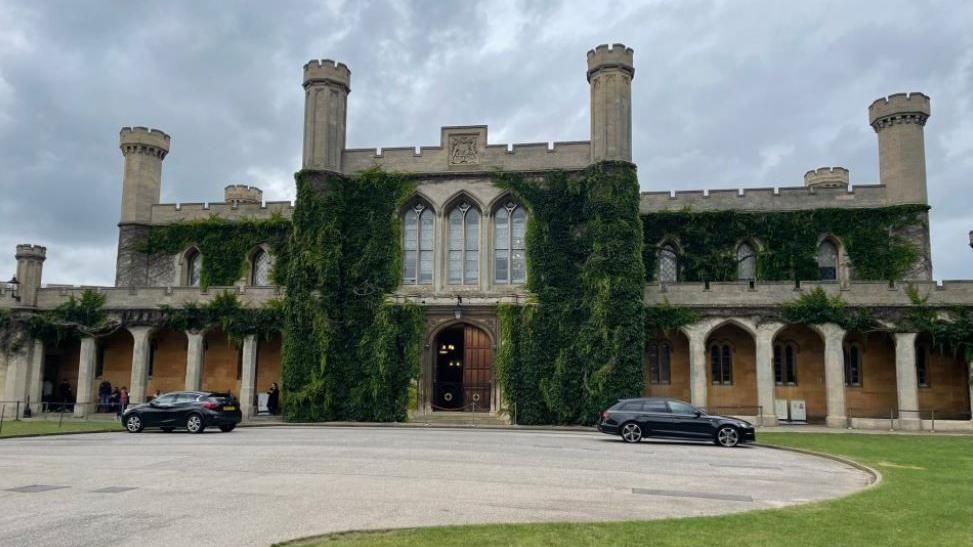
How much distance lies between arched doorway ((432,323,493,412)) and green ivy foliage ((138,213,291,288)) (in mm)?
10356

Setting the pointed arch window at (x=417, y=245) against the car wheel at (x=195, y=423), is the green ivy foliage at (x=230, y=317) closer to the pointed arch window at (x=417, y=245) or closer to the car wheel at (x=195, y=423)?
the pointed arch window at (x=417, y=245)

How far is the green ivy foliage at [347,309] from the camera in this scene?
→ 29.1 m

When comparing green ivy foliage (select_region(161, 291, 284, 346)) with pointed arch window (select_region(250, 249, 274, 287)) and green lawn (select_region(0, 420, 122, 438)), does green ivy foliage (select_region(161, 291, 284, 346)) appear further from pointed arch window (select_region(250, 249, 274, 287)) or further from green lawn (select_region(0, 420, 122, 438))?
green lawn (select_region(0, 420, 122, 438))

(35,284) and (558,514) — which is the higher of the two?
(35,284)

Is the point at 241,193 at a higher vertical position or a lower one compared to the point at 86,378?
higher

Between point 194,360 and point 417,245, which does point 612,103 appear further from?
point 194,360

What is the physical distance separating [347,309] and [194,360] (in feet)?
23.4

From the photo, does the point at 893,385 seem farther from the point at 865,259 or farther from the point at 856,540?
the point at 856,540

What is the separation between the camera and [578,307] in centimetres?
2875

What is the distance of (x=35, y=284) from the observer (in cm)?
3288

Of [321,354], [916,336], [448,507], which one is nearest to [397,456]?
[448,507]

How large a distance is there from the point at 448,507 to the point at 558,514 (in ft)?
4.75

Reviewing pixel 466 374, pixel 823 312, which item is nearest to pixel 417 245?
pixel 466 374

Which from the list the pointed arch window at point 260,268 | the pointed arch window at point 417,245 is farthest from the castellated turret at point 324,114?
the pointed arch window at point 260,268
